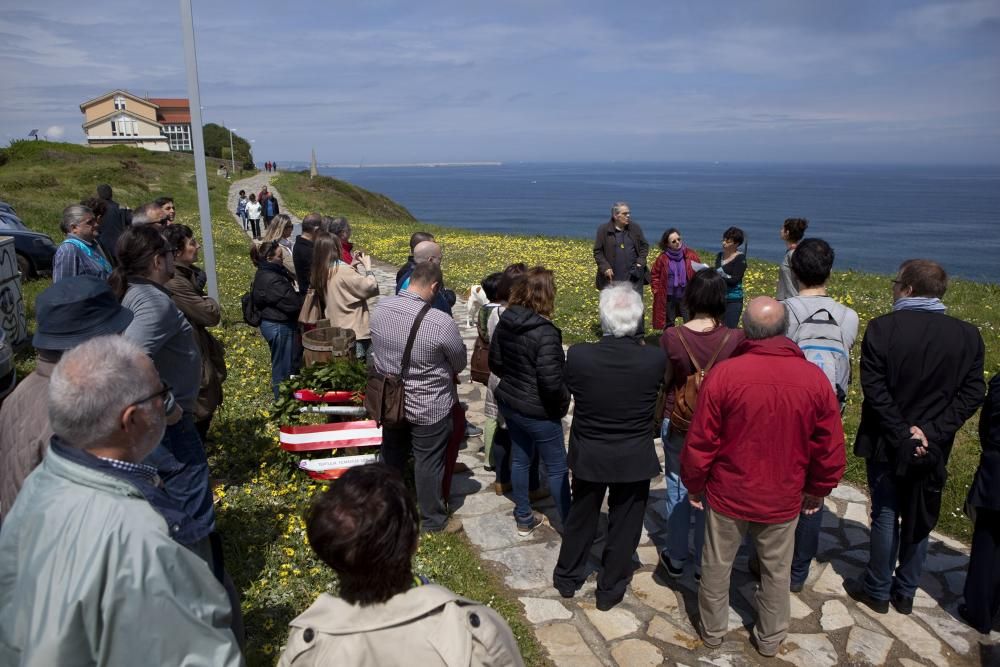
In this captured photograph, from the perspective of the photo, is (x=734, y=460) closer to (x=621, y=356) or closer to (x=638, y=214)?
(x=621, y=356)

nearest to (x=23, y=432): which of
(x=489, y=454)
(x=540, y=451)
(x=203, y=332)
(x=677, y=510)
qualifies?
(x=203, y=332)

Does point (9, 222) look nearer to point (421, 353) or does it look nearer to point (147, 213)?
point (147, 213)

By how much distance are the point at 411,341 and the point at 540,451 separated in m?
1.33

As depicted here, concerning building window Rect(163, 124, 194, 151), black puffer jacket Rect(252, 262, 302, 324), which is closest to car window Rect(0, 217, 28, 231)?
black puffer jacket Rect(252, 262, 302, 324)

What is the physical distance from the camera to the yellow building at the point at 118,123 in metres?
98.8

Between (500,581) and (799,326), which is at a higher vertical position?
(799,326)

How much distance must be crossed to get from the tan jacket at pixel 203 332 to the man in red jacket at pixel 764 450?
132 inches

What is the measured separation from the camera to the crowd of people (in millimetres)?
1988

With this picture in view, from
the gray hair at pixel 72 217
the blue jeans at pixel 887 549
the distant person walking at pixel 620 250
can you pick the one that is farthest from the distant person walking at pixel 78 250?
the blue jeans at pixel 887 549

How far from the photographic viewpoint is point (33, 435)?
2.87 metres

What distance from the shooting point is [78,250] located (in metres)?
6.54

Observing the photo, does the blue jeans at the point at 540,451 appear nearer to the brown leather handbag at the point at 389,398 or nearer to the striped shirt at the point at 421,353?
the striped shirt at the point at 421,353

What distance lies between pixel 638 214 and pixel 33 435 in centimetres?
13629

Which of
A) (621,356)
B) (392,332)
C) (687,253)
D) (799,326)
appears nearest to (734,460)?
(621,356)
